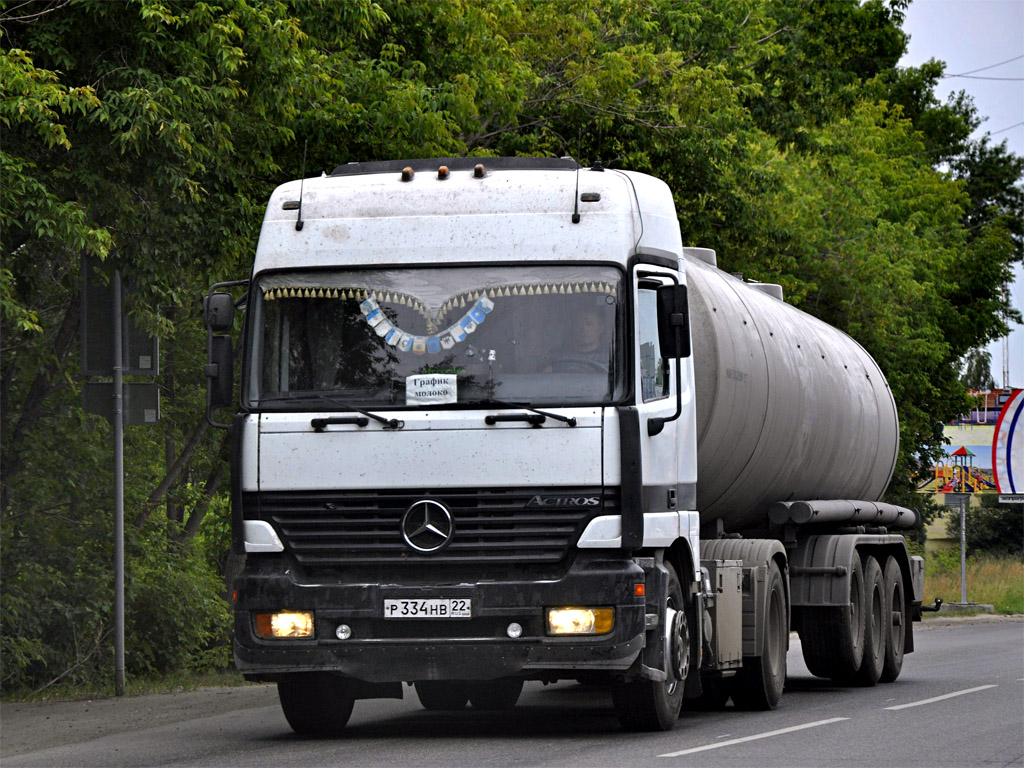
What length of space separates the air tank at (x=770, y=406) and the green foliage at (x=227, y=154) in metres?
3.75

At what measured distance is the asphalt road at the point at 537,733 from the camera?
10.7m

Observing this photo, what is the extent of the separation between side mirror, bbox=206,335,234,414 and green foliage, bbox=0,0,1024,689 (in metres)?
1.73

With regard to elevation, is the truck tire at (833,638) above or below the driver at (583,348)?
below

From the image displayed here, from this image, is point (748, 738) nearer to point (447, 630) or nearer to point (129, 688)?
point (447, 630)

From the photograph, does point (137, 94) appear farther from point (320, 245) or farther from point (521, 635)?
point (521, 635)

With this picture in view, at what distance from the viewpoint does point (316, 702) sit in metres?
12.4

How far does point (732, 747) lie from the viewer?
11.3 metres

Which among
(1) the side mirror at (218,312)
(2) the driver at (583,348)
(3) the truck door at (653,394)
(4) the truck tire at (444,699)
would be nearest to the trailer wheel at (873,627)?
(4) the truck tire at (444,699)

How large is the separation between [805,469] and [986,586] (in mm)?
26963

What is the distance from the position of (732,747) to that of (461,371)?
286cm

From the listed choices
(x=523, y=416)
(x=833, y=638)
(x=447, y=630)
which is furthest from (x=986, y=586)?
(x=523, y=416)

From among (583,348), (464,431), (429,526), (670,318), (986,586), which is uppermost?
(670,318)

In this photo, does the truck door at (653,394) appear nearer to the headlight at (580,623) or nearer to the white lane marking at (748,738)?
the headlight at (580,623)

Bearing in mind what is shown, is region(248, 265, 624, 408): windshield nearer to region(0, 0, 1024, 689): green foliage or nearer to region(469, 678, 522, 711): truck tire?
region(0, 0, 1024, 689): green foliage
